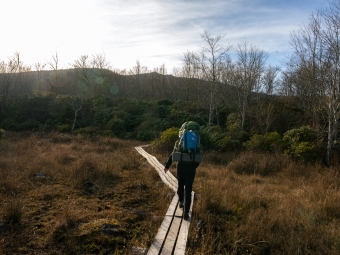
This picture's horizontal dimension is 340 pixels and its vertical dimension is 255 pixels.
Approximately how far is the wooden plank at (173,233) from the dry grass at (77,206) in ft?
1.00

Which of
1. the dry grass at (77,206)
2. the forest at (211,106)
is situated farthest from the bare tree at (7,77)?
the dry grass at (77,206)

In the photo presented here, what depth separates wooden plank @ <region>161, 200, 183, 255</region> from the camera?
394 centimetres

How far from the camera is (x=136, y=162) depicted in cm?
1091

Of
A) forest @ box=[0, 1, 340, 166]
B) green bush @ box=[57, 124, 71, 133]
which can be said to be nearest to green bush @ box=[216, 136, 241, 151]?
forest @ box=[0, 1, 340, 166]

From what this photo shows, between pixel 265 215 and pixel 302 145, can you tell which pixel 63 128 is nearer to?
pixel 302 145

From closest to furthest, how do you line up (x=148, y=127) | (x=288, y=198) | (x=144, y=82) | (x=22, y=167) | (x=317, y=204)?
(x=317, y=204) < (x=288, y=198) < (x=22, y=167) < (x=148, y=127) < (x=144, y=82)

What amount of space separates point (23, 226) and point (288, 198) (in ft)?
19.6

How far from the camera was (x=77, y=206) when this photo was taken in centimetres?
593

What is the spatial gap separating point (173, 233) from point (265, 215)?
2110 mm

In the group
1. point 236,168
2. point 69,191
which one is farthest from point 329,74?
point 69,191

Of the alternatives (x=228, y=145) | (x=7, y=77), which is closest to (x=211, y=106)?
(x=228, y=145)

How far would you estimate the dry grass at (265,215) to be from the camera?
451 cm

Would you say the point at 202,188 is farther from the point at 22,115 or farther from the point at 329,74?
the point at 22,115

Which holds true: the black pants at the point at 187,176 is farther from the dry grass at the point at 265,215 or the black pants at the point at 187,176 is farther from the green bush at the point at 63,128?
the green bush at the point at 63,128
